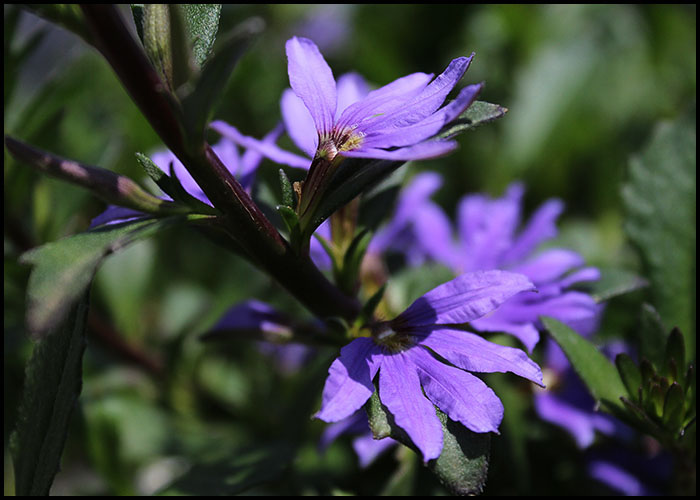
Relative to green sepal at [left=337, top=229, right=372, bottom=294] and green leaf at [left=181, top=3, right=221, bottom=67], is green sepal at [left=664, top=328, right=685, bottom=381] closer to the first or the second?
green sepal at [left=337, top=229, right=372, bottom=294]

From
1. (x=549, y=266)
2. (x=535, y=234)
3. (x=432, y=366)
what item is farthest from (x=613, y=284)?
(x=432, y=366)

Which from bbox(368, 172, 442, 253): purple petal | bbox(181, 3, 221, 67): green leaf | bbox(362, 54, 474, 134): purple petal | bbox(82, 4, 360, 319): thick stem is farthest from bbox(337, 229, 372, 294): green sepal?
bbox(368, 172, 442, 253): purple petal

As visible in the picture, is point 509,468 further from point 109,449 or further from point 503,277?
point 109,449

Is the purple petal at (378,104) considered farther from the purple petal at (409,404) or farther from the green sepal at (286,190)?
the purple petal at (409,404)

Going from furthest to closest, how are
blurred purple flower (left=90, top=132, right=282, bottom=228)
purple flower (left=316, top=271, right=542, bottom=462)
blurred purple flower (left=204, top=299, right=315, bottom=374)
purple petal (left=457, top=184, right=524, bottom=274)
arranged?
purple petal (left=457, top=184, right=524, bottom=274) → blurred purple flower (left=204, top=299, right=315, bottom=374) → blurred purple flower (left=90, top=132, right=282, bottom=228) → purple flower (left=316, top=271, right=542, bottom=462)

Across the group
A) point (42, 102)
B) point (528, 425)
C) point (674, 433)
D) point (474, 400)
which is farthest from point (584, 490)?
point (42, 102)

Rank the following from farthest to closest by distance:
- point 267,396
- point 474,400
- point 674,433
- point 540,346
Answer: point 267,396 → point 540,346 → point 674,433 → point 474,400

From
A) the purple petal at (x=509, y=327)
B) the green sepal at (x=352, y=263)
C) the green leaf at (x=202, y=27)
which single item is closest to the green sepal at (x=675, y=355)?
the purple petal at (x=509, y=327)
